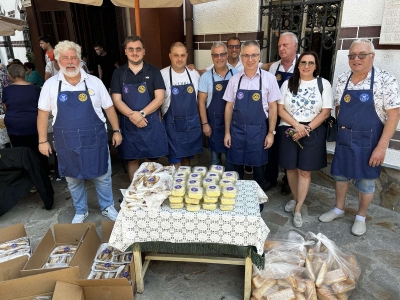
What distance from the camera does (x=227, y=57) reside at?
3.60 meters

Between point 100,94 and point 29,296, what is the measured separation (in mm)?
1863

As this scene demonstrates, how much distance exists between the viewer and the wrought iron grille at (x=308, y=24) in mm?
3803

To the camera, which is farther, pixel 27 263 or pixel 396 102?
pixel 396 102

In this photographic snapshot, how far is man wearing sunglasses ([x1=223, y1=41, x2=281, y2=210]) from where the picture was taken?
10.1ft

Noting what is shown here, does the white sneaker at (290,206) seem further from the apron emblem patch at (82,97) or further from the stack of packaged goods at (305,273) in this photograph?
the apron emblem patch at (82,97)

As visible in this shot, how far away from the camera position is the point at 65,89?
115 inches

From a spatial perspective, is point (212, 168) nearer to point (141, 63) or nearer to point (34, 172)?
point (141, 63)

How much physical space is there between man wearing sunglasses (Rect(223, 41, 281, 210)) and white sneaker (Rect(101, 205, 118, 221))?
1519 millimetres

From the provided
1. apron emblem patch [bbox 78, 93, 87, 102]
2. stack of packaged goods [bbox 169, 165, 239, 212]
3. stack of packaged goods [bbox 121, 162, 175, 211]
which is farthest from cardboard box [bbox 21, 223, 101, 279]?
apron emblem patch [bbox 78, 93, 87, 102]

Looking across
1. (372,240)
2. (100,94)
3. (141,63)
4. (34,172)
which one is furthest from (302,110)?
(34,172)

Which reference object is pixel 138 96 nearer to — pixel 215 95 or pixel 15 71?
pixel 215 95

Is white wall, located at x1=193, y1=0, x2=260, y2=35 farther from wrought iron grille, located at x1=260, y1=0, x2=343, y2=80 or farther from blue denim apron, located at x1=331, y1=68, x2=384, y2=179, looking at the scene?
blue denim apron, located at x1=331, y1=68, x2=384, y2=179

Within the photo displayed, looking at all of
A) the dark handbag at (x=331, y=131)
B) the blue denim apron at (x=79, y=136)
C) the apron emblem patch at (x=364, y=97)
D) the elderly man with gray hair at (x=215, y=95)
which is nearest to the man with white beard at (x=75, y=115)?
the blue denim apron at (x=79, y=136)

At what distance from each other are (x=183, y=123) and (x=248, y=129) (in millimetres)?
785
